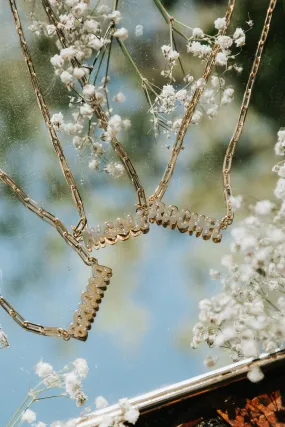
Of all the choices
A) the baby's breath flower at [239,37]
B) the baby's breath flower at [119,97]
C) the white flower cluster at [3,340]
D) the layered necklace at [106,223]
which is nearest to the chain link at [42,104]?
the layered necklace at [106,223]

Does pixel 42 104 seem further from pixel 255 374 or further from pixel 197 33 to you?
pixel 255 374

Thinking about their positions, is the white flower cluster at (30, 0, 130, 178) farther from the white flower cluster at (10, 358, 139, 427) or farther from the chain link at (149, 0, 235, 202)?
the white flower cluster at (10, 358, 139, 427)

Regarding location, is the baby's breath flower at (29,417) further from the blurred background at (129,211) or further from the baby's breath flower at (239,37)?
the baby's breath flower at (239,37)

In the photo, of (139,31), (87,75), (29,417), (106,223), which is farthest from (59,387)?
(139,31)

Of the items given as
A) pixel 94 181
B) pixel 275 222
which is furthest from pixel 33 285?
pixel 275 222

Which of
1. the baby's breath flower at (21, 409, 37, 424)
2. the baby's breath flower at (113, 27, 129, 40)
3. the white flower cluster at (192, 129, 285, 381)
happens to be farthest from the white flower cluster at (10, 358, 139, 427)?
the baby's breath flower at (113, 27, 129, 40)

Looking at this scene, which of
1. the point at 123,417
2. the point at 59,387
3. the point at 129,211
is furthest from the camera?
the point at 129,211

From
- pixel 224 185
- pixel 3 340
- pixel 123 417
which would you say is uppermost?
pixel 224 185

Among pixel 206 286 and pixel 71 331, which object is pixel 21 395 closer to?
pixel 71 331
